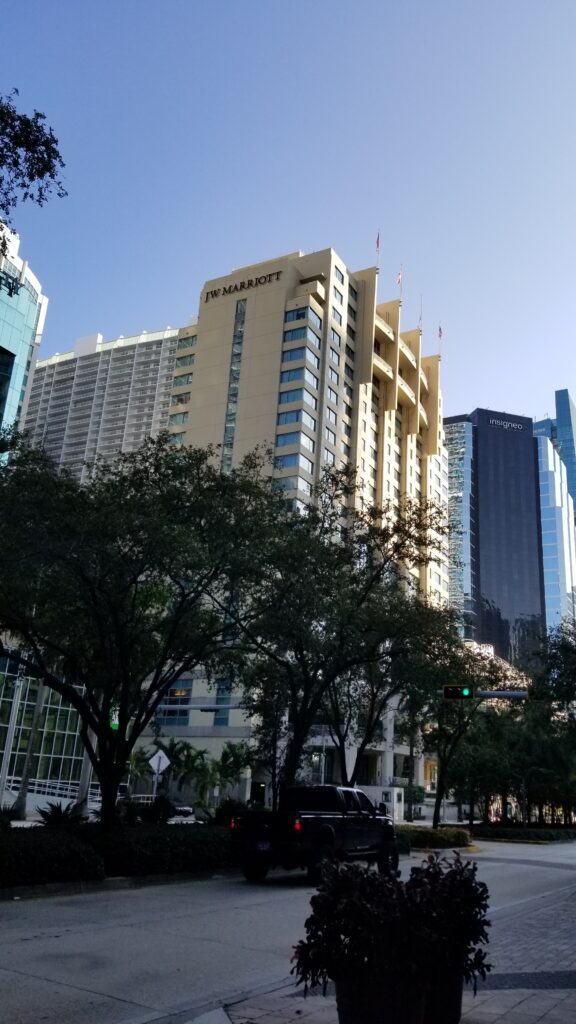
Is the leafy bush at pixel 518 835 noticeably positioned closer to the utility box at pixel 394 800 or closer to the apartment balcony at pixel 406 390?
the utility box at pixel 394 800

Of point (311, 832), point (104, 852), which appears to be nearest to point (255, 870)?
point (311, 832)

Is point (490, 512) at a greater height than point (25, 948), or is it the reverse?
point (490, 512)

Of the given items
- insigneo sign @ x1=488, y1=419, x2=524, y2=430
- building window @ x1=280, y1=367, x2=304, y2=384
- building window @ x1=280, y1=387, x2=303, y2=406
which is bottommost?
building window @ x1=280, y1=387, x2=303, y2=406

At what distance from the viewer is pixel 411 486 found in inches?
4242

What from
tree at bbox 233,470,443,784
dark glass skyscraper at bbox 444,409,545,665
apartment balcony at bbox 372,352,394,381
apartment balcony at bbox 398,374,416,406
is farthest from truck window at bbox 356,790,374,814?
dark glass skyscraper at bbox 444,409,545,665

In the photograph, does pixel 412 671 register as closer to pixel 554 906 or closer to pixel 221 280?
pixel 554 906

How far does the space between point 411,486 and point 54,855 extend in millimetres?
96211

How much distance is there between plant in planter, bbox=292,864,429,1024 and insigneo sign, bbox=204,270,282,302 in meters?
88.1

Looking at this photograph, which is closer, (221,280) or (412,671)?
(412,671)

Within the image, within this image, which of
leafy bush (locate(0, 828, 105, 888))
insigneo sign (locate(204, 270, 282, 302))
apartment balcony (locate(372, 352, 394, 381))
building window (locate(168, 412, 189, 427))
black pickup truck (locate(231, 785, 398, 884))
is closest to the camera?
leafy bush (locate(0, 828, 105, 888))

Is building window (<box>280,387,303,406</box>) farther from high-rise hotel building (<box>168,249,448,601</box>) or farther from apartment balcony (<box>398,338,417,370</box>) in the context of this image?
apartment balcony (<box>398,338,417,370</box>)

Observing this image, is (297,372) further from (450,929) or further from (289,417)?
(450,929)

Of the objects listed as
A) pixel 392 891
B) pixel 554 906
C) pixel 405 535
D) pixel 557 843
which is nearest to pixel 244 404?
pixel 557 843

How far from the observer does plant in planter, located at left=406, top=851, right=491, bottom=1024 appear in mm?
5355
